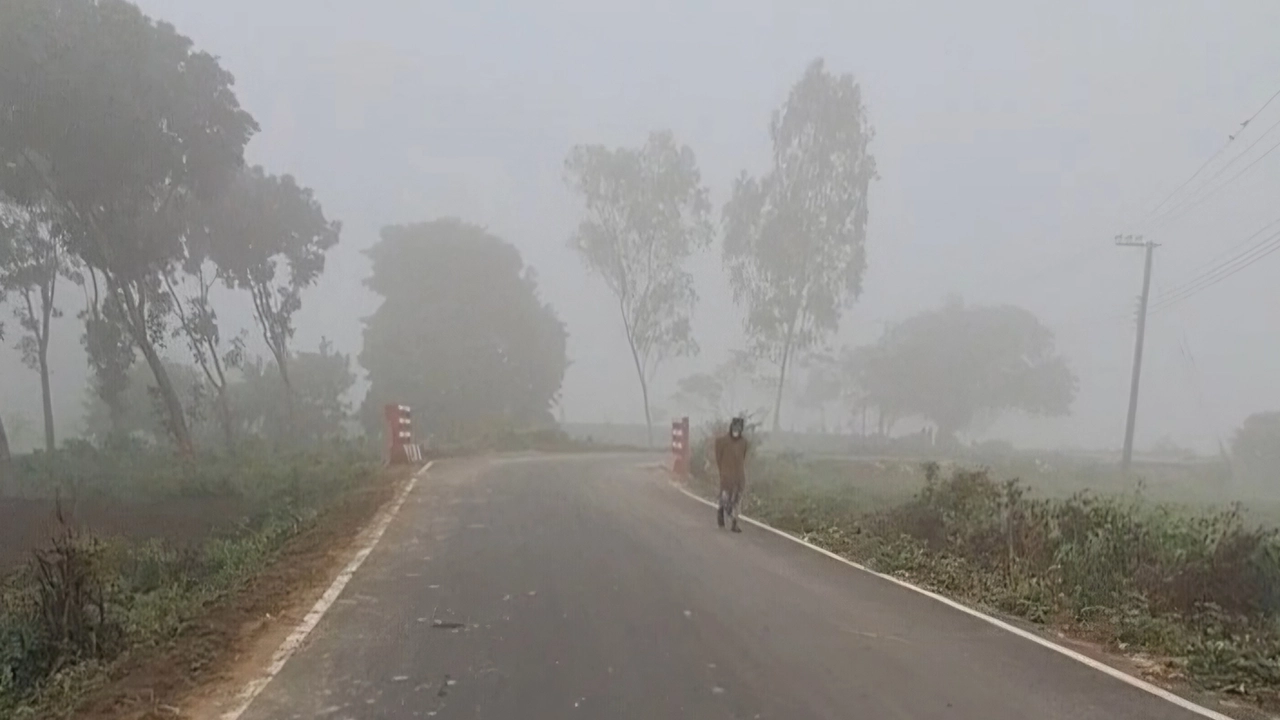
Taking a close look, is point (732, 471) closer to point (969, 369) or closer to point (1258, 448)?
point (1258, 448)

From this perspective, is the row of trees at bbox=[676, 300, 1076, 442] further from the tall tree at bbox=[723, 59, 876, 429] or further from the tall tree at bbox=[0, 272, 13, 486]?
the tall tree at bbox=[0, 272, 13, 486]

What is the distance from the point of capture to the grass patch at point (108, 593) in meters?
6.92

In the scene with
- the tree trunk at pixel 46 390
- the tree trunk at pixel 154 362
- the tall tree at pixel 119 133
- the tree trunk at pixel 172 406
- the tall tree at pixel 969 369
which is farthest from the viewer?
the tall tree at pixel 969 369

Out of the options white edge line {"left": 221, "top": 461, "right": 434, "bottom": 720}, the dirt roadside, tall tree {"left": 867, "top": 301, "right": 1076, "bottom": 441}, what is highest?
tall tree {"left": 867, "top": 301, "right": 1076, "bottom": 441}

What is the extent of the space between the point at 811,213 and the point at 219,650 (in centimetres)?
3769

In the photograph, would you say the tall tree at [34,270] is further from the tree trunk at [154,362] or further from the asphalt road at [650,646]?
the asphalt road at [650,646]

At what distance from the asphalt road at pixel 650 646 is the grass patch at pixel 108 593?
132 cm

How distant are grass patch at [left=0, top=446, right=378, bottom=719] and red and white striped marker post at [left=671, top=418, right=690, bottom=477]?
8.81m

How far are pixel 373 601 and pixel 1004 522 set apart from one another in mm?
7698

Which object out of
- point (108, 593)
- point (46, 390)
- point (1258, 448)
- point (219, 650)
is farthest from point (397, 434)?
point (1258, 448)

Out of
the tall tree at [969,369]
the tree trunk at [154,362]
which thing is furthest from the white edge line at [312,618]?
the tall tree at [969,369]

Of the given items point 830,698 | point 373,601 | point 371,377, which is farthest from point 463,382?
point 830,698

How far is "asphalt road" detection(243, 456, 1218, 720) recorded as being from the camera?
6.14 m

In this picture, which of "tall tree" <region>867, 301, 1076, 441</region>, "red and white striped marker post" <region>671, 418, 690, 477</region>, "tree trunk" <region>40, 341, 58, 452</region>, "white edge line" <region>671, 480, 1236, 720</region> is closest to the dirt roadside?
"white edge line" <region>671, 480, 1236, 720</region>
